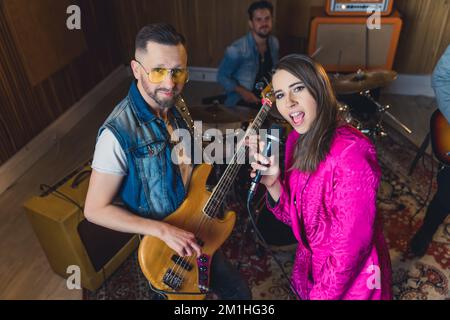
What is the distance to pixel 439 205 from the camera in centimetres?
235

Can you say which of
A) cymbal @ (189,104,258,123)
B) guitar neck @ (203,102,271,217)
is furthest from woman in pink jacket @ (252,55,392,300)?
cymbal @ (189,104,258,123)

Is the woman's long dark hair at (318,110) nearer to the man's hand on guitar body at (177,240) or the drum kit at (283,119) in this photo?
the man's hand on guitar body at (177,240)

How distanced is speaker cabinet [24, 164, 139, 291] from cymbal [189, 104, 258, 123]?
30.2 inches

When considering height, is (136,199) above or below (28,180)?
above

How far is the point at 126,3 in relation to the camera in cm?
432

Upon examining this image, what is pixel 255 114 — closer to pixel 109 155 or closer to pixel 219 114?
pixel 219 114

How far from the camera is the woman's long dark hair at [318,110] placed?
1.31 metres

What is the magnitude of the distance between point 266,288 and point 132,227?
47.7 inches

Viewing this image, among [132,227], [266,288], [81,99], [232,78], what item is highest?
[132,227]

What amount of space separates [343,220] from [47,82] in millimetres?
3090

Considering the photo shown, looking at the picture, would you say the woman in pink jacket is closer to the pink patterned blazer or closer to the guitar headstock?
the pink patterned blazer

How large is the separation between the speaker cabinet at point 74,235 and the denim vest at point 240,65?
144cm
